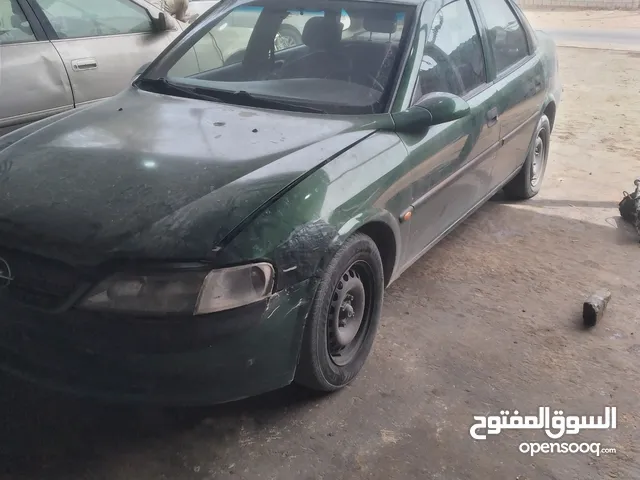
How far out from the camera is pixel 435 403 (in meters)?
2.69

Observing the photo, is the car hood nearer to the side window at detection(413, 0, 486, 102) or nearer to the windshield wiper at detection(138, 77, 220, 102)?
the windshield wiper at detection(138, 77, 220, 102)

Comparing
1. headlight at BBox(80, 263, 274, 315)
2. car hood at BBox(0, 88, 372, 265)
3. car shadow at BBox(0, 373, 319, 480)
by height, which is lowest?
car shadow at BBox(0, 373, 319, 480)

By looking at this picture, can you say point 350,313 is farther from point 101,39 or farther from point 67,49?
point 101,39

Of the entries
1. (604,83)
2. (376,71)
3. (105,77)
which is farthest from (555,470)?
(604,83)

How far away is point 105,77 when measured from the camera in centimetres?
478

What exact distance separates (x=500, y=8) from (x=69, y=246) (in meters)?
3.18

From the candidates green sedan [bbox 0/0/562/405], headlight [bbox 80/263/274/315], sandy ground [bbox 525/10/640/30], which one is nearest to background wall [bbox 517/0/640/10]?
sandy ground [bbox 525/10/640/30]

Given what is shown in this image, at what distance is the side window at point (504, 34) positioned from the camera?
152 inches

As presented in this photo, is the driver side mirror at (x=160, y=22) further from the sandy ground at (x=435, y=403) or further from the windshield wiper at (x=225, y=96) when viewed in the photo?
the sandy ground at (x=435, y=403)

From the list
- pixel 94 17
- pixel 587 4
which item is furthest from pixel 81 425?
pixel 587 4

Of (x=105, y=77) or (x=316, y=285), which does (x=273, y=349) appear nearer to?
(x=316, y=285)

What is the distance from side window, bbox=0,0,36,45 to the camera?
4.39 metres

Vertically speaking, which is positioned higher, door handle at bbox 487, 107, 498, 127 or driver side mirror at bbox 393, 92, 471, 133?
driver side mirror at bbox 393, 92, 471, 133

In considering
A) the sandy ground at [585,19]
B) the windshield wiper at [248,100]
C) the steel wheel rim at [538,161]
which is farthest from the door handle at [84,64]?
the sandy ground at [585,19]
